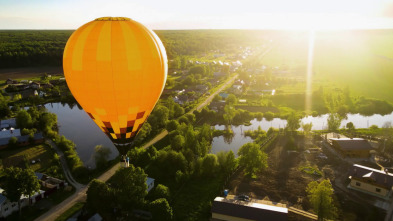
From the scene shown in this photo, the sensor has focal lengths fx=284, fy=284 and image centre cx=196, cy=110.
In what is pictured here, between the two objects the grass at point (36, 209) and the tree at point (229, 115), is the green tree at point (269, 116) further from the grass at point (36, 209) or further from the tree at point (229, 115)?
the grass at point (36, 209)

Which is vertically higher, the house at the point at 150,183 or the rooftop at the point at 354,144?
the rooftop at the point at 354,144

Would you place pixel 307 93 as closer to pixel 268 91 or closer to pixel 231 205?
pixel 268 91

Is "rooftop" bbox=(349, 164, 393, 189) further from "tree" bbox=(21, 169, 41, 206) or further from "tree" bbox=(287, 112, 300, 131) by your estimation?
"tree" bbox=(21, 169, 41, 206)

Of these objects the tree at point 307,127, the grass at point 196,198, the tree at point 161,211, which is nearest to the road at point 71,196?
the tree at point 161,211

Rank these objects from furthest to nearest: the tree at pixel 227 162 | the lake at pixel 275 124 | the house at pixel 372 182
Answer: the lake at pixel 275 124, the tree at pixel 227 162, the house at pixel 372 182

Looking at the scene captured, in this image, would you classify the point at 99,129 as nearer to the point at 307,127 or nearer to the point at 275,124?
the point at 275,124

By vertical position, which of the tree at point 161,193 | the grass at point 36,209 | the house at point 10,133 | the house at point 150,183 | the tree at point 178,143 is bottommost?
the grass at point 36,209

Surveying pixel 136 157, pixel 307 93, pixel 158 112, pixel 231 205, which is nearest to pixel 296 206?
pixel 231 205

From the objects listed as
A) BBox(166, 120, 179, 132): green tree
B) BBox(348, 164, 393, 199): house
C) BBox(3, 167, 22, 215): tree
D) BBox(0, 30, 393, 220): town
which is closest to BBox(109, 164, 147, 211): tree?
BBox(0, 30, 393, 220): town
